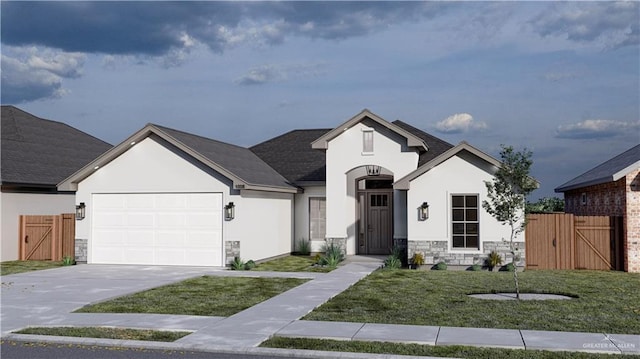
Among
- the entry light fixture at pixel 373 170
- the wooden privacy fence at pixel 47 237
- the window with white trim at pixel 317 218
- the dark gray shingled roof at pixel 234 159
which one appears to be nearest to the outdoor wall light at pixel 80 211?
the wooden privacy fence at pixel 47 237

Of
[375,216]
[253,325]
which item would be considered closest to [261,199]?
[375,216]

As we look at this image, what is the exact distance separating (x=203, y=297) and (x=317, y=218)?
12049 millimetres

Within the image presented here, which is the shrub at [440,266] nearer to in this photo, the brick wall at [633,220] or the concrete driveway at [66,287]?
the brick wall at [633,220]

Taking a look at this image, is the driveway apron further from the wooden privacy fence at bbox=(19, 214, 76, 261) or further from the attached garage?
the wooden privacy fence at bbox=(19, 214, 76, 261)

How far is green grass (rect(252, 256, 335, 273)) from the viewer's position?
20.0 meters

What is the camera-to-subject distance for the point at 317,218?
25984mm

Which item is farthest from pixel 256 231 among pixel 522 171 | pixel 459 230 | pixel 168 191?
pixel 522 171

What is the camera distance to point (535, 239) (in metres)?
20.3

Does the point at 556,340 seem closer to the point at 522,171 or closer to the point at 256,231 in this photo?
the point at 522,171

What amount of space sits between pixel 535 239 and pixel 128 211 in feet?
44.7

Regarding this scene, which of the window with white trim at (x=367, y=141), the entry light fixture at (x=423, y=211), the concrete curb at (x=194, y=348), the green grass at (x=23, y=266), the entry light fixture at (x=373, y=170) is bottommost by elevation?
the concrete curb at (x=194, y=348)

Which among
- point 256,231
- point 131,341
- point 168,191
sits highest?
point 168,191

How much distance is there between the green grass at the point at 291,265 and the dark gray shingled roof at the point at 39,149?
31.5ft

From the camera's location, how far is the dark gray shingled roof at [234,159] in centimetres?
2122
